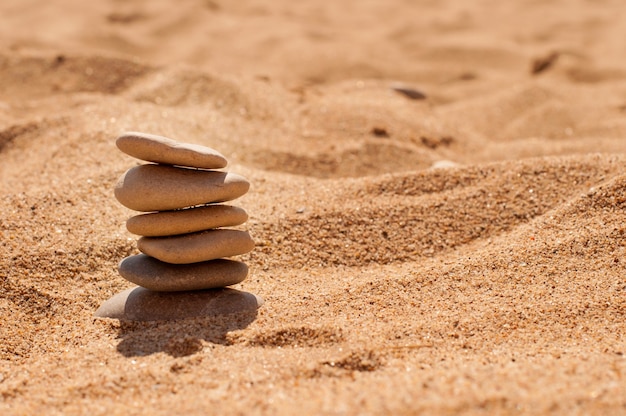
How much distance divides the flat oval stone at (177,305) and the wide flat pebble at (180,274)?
0.04 m

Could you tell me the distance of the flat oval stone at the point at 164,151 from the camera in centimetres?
292

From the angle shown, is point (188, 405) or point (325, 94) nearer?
point (188, 405)

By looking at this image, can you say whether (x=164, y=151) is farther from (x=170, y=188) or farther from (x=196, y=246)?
(x=196, y=246)

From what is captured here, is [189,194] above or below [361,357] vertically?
above

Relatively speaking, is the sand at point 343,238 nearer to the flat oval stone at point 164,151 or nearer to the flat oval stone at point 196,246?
the flat oval stone at point 196,246

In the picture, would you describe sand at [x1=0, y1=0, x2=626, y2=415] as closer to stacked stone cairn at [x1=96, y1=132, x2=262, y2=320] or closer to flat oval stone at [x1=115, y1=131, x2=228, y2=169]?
stacked stone cairn at [x1=96, y1=132, x2=262, y2=320]

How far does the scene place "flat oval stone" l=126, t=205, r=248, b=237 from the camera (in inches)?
118

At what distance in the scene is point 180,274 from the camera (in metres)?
3.06

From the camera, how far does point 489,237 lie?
11.5 feet

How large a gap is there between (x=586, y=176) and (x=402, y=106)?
2.23 metres

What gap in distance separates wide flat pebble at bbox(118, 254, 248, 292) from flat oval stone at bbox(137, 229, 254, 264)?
6 cm

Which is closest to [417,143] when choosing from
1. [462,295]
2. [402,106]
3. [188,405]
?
[402,106]

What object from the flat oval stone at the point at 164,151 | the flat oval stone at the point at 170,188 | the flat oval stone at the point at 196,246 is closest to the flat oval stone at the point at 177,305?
the flat oval stone at the point at 196,246

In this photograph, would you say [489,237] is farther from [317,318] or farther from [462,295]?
[317,318]
